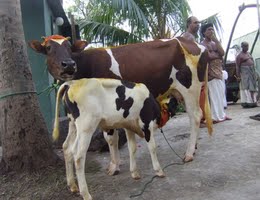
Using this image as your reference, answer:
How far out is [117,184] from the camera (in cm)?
454

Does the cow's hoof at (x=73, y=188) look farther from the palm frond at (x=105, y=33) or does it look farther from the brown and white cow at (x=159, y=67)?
the palm frond at (x=105, y=33)

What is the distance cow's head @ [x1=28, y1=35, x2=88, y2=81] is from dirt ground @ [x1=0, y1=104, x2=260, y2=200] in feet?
3.91

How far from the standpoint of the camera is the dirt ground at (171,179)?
13.6 feet

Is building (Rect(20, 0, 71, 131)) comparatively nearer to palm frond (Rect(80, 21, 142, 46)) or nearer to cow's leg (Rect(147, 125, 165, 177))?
cow's leg (Rect(147, 125, 165, 177))

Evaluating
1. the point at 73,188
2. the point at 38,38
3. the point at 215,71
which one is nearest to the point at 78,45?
the point at 73,188

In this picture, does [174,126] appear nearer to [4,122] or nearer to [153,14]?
[4,122]

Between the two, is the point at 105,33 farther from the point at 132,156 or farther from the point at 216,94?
the point at 132,156

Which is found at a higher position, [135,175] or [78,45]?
[78,45]

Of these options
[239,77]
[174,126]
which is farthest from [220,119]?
[239,77]

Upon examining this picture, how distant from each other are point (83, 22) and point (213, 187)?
873 centimetres

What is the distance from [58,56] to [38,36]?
3.72 metres

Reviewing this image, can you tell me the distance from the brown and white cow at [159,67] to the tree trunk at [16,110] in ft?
2.18

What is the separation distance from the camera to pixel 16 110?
4633 mm

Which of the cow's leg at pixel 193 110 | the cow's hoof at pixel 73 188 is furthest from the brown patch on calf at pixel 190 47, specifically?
the cow's hoof at pixel 73 188
